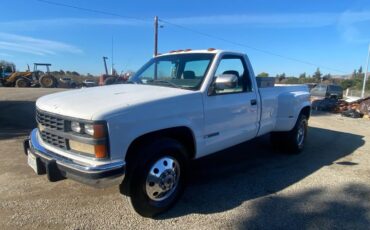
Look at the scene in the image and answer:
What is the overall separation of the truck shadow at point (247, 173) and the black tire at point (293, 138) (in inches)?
6.0

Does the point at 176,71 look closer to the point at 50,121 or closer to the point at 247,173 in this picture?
the point at 50,121

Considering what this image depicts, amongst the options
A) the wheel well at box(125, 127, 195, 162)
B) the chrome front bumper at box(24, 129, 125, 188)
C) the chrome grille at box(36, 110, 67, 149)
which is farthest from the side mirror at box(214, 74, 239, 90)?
the chrome grille at box(36, 110, 67, 149)

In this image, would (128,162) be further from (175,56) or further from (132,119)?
(175,56)

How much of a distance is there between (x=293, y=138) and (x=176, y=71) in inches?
119

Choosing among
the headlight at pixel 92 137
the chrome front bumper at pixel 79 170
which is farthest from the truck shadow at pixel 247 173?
the headlight at pixel 92 137

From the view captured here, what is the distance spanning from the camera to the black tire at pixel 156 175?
319cm

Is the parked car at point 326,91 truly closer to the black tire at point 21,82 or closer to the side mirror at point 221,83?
the side mirror at point 221,83

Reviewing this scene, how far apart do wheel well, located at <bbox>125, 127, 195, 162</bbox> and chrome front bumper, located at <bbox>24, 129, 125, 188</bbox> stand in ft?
0.94

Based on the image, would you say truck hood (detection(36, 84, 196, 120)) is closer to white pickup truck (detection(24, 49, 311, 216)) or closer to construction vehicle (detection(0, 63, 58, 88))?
white pickup truck (detection(24, 49, 311, 216))

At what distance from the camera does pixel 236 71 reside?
471cm

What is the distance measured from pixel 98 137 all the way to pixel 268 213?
2244mm

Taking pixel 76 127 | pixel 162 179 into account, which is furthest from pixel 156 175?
pixel 76 127

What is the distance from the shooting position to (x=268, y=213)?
364 cm

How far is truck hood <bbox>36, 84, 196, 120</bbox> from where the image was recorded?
289cm
